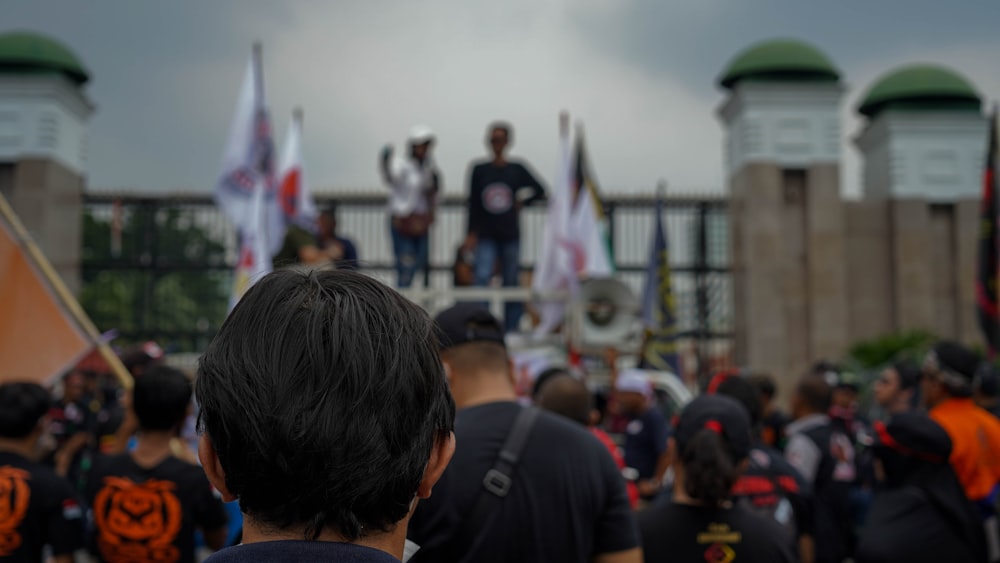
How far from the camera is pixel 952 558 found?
4457 millimetres

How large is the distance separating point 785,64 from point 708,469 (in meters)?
14.8

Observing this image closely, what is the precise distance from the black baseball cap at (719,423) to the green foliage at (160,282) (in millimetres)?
14258

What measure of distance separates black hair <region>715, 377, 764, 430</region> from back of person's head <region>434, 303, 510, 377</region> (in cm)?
195

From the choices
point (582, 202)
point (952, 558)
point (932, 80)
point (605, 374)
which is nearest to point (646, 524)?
point (952, 558)

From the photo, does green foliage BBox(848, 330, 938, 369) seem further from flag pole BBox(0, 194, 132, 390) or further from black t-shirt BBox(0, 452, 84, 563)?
black t-shirt BBox(0, 452, 84, 563)

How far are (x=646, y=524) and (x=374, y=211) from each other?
15.1m

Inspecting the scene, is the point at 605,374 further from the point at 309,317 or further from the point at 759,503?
the point at 309,317

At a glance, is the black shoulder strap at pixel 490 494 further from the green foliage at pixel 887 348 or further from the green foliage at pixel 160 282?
the green foliage at pixel 160 282

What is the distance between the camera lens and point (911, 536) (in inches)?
177

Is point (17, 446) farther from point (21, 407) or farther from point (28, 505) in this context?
point (28, 505)

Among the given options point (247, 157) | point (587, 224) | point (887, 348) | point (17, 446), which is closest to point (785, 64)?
point (887, 348)

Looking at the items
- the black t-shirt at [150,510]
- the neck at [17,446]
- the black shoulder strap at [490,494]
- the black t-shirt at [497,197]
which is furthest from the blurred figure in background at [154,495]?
the black t-shirt at [497,197]

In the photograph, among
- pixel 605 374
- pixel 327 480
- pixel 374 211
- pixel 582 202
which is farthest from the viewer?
pixel 374 211

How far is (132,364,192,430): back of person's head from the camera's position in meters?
3.74
